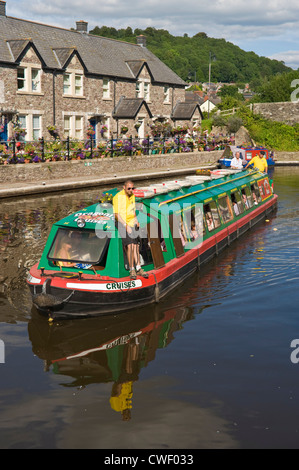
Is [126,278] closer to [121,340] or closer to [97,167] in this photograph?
[121,340]

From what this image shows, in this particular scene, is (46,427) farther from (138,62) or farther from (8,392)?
(138,62)

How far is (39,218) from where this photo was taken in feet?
65.1

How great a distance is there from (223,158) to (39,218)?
23.8 meters

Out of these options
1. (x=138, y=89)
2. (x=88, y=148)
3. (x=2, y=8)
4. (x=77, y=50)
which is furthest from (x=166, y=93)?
(x=88, y=148)

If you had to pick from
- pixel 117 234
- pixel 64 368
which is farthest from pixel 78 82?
pixel 64 368

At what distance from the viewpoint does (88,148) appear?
32062 millimetres

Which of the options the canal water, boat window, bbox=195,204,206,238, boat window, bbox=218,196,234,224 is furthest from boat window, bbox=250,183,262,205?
the canal water

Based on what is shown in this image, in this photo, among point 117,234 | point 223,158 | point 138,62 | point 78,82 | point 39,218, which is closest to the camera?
point 117,234

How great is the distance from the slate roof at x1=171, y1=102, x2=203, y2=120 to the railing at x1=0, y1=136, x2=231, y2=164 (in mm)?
4661

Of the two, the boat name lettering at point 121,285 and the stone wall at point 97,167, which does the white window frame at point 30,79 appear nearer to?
the stone wall at point 97,167

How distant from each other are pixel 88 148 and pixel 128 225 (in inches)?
864

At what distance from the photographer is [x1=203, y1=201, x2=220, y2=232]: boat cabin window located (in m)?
15.6

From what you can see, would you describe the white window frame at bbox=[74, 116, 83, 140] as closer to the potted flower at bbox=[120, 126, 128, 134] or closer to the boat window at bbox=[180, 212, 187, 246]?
the potted flower at bbox=[120, 126, 128, 134]

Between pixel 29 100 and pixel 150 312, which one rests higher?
pixel 29 100
